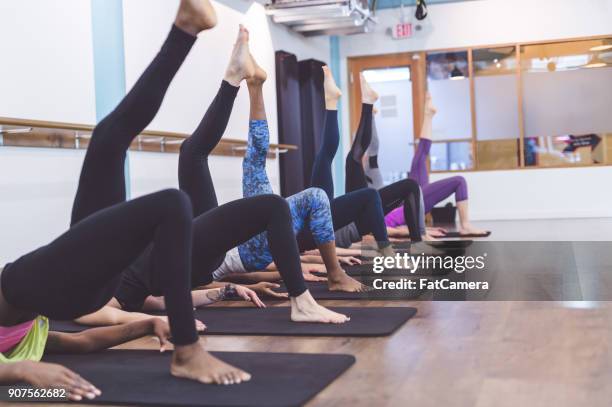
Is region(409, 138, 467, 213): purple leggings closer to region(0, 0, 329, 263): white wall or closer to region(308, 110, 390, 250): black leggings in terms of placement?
region(0, 0, 329, 263): white wall

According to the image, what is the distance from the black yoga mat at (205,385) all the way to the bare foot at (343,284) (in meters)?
1.07

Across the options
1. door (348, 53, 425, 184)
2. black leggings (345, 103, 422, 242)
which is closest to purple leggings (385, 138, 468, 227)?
black leggings (345, 103, 422, 242)

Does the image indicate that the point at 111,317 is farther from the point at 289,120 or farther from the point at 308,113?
the point at 308,113

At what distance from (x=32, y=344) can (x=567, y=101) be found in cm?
751

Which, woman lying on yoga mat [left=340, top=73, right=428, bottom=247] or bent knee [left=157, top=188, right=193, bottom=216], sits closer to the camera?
bent knee [left=157, top=188, right=193, bottom=216]

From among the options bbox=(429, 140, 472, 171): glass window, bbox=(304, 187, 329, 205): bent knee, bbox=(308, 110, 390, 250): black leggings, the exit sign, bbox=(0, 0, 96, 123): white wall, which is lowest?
bbox=(308, 110, 390, 250): black leggings

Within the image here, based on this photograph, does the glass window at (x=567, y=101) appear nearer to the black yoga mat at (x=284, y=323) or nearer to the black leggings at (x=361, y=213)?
the black leggings at (x=361, y=213)

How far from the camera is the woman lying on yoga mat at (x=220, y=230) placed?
223 centimetres

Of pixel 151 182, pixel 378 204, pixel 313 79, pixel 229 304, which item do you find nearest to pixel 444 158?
pixel 313 79

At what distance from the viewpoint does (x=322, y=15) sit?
7.11m

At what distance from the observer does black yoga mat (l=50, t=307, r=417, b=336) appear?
7.68 feet

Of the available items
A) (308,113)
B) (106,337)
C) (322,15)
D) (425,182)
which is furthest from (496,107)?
(106,337)

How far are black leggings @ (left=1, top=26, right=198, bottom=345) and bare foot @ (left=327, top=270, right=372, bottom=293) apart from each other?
1.45m

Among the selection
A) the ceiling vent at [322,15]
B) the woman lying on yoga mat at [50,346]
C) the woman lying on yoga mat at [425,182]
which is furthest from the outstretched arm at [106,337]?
the ceiling vent at [322,15]
